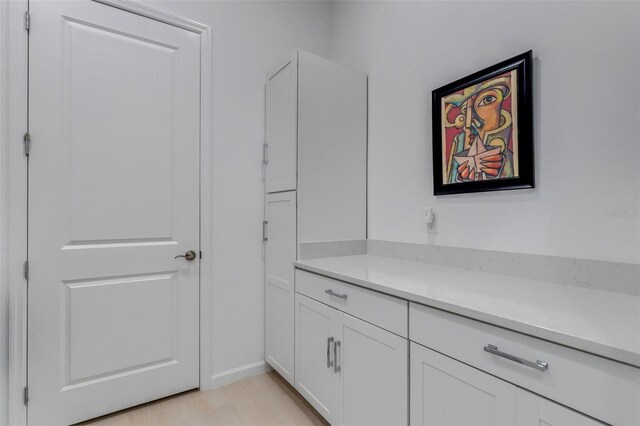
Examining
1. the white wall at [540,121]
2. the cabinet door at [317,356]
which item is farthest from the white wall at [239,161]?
the white wall at [540,121]

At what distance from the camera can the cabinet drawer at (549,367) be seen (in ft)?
2.32

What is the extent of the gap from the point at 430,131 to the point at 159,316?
1908 mm

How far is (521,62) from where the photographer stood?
4.42ft

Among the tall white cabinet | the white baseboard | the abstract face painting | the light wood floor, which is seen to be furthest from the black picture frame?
the white baseboard

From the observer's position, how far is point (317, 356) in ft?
5.44

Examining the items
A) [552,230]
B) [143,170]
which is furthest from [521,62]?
[143,170]

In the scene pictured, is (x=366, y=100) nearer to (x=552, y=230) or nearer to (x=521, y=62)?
(x=521, y=62)

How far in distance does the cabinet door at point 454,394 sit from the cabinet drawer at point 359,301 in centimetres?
11

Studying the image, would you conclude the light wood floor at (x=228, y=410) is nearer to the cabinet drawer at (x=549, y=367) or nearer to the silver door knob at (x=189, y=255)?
the silver door knob at (x=189, y=255)

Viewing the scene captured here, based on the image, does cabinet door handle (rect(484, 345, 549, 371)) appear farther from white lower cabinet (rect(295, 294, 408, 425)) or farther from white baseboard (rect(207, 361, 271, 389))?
white baseboard (rect(207, 361, 271, 389))

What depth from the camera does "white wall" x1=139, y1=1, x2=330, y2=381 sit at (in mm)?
2059

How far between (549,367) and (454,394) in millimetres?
326

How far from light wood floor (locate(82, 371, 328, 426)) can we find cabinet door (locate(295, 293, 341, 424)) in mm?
160

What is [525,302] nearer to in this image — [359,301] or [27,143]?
[359,301]
